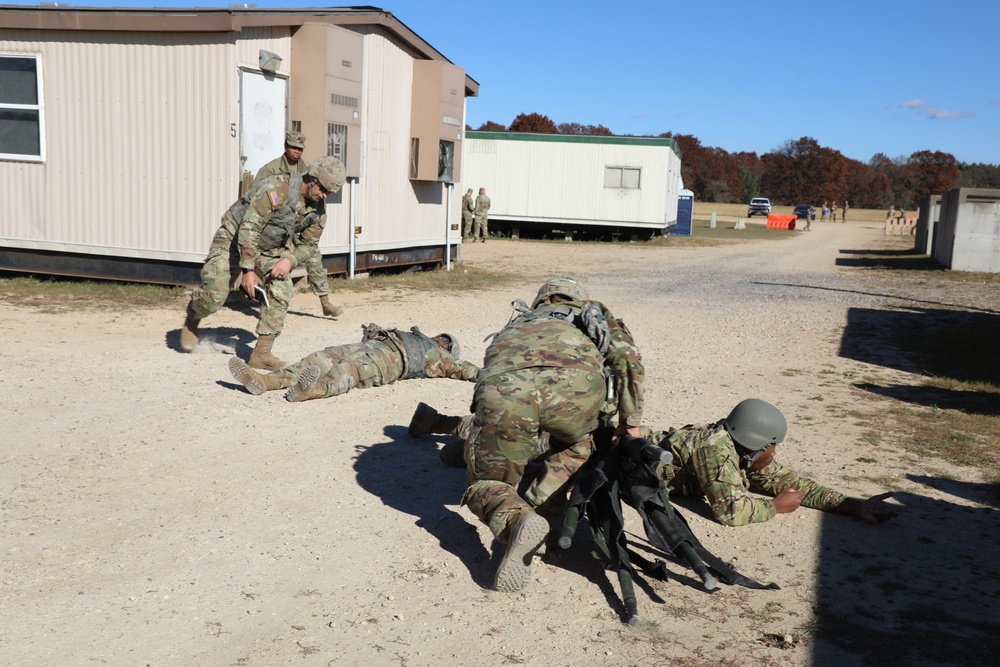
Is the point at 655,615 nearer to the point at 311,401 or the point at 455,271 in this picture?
the point at 311,401

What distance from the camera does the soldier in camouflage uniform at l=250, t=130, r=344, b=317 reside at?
30.1 feet

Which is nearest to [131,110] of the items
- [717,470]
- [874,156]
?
[717,470]

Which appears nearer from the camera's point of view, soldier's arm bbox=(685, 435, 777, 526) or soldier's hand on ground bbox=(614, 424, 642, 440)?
soldier's hand on ground bbox=(614, 424, 642, 440)

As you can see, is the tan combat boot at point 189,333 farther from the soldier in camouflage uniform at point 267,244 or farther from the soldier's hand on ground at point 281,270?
the soldier's hand on ground at point 281,270

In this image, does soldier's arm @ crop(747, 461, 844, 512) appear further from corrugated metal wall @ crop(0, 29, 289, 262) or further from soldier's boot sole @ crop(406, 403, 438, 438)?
corrugated metal wall @ crop(0, 29, 289, 262)

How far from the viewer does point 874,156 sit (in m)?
109

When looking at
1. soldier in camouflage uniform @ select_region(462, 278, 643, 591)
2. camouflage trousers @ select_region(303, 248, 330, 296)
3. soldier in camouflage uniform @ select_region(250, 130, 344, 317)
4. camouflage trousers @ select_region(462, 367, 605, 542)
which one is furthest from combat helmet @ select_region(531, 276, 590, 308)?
camouflage trousers @ select_region(303, 248, 330, 296)

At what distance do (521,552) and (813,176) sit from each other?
93831 mm

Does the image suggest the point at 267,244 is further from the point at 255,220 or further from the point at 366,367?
the point at 366,367

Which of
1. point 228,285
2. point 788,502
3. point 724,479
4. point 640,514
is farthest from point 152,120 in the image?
point 640,514

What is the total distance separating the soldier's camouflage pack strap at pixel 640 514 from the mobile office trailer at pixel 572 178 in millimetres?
24821

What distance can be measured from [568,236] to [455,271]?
13.9 metres

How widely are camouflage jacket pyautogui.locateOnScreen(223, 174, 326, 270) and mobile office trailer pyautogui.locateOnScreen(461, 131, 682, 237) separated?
69.4ft

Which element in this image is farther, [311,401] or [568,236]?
[568,236]
